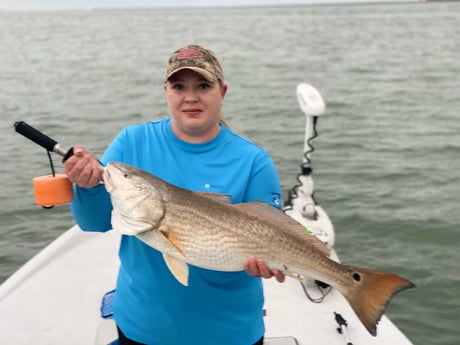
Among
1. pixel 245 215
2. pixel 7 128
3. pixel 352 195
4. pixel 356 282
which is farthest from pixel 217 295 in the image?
pixel 7 128

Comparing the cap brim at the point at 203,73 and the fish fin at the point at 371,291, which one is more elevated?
the cap brim at the point at 203,73

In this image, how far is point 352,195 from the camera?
10.2 metres

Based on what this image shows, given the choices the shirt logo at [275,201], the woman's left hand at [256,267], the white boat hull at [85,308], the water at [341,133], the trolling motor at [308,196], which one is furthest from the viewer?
the water at [341,133]

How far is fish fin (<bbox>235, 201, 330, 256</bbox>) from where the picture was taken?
254 centimetres

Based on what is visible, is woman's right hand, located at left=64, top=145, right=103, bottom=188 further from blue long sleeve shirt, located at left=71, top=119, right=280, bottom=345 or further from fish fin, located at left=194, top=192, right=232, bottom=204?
fish fin, located at left=194, top=192, right=232, bottom=204

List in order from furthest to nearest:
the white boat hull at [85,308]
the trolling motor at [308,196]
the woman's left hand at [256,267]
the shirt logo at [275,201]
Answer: the trolling motor at [308,196] < the white boat hull at [85,308] < the shirt logo at [275,201] < the woman's left hand at [256,267]

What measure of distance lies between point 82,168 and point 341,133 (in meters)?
12.4

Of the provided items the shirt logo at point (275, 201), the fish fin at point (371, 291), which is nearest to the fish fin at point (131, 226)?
the shirt logo at point (275, 201)

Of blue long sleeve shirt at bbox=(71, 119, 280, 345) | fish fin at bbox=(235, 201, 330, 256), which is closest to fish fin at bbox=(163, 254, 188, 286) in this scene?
blue long sleeve shirt at bbox=(71, 119, 280, 345)

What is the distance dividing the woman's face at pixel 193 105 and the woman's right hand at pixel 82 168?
48 cm

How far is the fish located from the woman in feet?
0.40

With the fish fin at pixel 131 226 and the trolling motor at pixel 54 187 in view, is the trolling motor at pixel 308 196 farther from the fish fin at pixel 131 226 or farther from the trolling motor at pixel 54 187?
the trolling motor at pixel 54 187

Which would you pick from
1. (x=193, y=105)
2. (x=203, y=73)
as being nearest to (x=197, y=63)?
(x=203, y=73)

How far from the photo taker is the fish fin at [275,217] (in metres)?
→ 2.54
